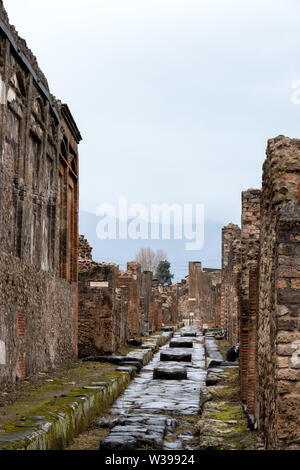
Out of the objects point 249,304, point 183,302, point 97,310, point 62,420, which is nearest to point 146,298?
point 97,310

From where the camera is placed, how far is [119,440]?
623cm

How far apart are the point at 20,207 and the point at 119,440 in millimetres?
5019

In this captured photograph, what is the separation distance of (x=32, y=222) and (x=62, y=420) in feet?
17.8

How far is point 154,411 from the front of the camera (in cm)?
863

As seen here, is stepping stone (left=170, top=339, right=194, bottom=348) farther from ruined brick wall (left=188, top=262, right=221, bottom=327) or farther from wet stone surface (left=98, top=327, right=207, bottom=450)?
ruined brick wall (left=188, top=262, right=221, bottom=327)

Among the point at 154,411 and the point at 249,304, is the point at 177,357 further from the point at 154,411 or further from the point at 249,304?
the point at 249,304

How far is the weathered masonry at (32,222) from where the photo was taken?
9289 millimetres

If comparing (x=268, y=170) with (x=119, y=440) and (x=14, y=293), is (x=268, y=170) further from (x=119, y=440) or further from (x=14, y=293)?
(x=14, y=293)

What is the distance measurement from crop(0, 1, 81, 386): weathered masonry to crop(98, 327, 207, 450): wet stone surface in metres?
1.77

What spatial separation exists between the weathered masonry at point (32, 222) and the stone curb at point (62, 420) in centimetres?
144

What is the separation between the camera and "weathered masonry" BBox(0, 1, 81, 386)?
30.5 feet

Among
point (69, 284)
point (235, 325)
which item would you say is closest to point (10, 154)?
point (69, 284)

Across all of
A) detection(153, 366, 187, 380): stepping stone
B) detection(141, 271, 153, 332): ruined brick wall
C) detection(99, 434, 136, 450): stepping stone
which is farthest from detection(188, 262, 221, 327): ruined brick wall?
detection(99, 434, 136, 450): stepping stone
